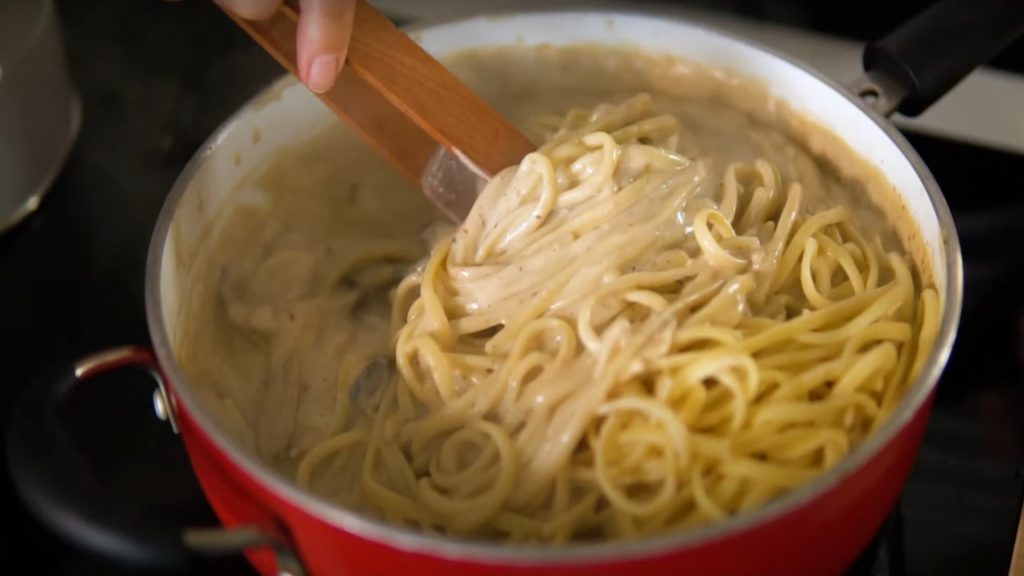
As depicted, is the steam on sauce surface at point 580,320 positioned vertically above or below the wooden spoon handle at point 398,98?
below

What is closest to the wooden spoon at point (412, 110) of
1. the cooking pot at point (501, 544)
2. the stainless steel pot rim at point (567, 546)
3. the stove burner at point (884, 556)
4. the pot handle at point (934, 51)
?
the cooking pot at point (501, 544)

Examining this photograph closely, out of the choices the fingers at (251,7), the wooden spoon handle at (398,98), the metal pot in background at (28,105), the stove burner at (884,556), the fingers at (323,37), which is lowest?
the stove burner at (884,556)

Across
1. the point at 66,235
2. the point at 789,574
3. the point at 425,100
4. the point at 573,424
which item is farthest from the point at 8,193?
the point at 789,574

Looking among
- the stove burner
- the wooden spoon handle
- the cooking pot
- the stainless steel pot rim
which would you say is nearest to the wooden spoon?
the wooden spoon handle

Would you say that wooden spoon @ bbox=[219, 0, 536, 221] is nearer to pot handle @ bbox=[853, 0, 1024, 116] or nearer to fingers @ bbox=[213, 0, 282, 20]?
fingers @ bbox=[213, 0, 282, 20]

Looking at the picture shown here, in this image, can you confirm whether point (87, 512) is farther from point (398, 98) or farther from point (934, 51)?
point (934, 51)

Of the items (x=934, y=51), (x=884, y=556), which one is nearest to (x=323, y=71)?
(x=934, y=51)

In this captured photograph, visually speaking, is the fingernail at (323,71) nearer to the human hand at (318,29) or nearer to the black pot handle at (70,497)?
the human hand at (318,29)
